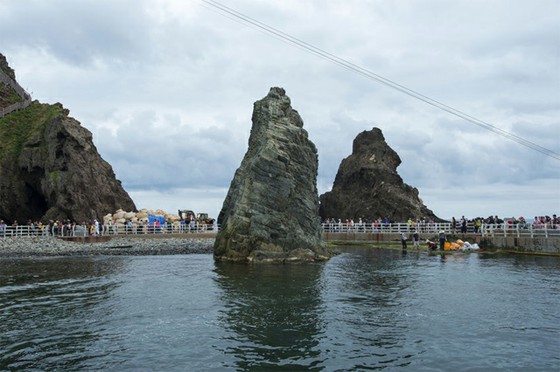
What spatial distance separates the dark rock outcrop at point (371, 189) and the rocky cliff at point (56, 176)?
144 feet

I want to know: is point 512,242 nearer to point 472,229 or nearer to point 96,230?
point 472,229

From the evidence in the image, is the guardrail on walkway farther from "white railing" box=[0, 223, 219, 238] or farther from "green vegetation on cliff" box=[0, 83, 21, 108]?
"green vegetation on cliff" box=[0, 83, 21, 108]

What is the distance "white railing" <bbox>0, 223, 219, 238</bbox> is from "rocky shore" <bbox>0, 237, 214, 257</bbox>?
3.27 m

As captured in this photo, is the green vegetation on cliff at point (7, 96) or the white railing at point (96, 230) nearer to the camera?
the white railing at point (96, 230)

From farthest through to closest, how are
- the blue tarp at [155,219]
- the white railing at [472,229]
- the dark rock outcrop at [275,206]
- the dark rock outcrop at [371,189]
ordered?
1. the dark rock outcrop at [371,189]
2. the blue tarp at [155,219]
3. the white railing at [472,229]
4. the dark rock outcrop at [275,206]

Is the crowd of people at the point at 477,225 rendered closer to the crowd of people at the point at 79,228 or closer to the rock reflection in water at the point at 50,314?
the crowd of people at the point at 79,228

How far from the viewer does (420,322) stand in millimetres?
17656

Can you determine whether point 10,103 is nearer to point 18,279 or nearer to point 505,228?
point 18,279

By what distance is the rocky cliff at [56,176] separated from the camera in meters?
67.9

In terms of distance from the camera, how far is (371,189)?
291 ft

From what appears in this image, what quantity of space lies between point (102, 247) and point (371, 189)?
2144 inches

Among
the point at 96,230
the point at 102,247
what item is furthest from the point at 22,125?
the point at 102,247

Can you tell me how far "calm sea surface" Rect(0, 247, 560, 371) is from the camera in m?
13.3

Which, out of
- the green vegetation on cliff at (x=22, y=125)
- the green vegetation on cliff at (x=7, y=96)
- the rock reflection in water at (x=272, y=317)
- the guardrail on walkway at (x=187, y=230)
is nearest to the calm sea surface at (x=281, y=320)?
the rock reflection in water at (x=272, y=317)
